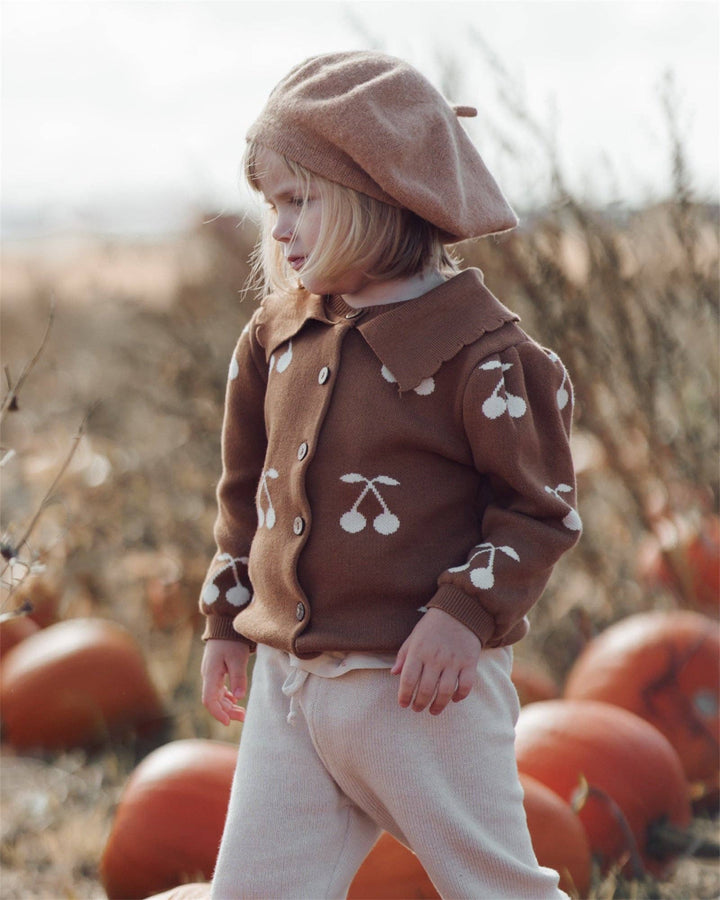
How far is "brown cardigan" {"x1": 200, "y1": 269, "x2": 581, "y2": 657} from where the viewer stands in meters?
1.84

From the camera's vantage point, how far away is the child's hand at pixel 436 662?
5.88 feet

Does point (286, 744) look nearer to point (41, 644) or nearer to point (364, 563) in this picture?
point (364, 563)

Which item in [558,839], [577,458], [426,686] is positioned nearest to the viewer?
[426,686]

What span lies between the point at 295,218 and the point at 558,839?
59.5 inches

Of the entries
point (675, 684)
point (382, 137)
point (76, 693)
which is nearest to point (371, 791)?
point (382, 137)

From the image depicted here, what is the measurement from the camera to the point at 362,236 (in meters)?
1.94

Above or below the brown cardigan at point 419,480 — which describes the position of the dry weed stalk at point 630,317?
below

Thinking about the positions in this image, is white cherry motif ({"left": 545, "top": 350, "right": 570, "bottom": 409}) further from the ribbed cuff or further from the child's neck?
the ribbed cuff

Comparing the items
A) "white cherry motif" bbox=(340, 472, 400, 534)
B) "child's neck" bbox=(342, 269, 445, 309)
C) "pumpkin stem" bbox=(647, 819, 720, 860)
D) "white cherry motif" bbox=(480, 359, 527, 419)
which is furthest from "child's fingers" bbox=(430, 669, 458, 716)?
"pumpkin stem" bbox=(647, 819, 720, 860)

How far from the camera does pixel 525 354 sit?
1.92m

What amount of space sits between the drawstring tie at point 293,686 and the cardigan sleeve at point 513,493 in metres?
0.28

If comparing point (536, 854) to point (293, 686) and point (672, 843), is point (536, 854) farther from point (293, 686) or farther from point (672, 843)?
point (293, 686)

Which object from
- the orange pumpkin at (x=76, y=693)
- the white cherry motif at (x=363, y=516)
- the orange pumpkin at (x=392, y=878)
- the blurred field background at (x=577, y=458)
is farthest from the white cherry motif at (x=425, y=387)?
the orange pumpkin at (x=76, y=693)

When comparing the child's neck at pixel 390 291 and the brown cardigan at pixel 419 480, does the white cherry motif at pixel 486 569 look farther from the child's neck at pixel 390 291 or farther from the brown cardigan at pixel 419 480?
the child's neck at pixel 390 291
